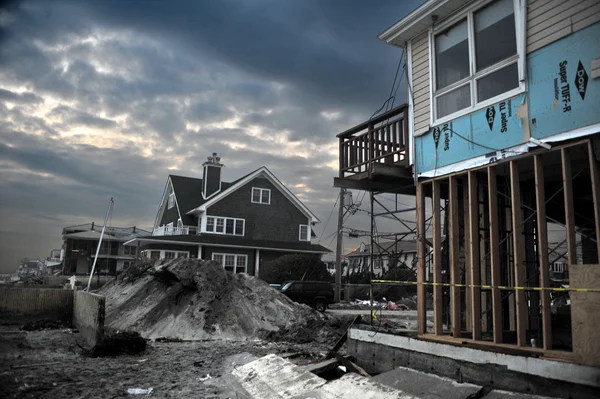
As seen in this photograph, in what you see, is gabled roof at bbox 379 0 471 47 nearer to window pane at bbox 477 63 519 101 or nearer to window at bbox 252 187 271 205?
window pane at bbox 477 63 519 101

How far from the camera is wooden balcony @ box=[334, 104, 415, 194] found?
998 centimetres

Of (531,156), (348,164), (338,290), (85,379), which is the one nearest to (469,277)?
(531,156)

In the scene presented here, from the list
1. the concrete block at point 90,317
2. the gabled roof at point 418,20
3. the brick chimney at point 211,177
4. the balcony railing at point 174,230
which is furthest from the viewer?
the brick chimney at point 211,177

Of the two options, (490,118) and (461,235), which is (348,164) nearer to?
(461,235)

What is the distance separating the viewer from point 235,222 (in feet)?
115

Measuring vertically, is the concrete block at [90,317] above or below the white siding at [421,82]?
below

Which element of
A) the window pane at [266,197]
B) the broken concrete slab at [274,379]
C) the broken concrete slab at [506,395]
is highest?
the window pane at [266,197]

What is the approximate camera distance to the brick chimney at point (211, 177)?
122 ft

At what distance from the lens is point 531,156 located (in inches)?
281

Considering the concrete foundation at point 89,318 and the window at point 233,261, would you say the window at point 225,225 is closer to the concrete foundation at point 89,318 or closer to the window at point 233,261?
the window at point 233,261

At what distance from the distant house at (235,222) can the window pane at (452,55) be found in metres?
24.9

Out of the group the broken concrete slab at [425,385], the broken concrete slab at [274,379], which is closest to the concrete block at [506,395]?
the broken concrete slab at [425,385]

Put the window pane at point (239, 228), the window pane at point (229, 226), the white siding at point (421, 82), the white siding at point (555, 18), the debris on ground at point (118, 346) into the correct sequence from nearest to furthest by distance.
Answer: the white siding at point (555, 18)
the white siding at point (421, 82)
the debris on ground at point (118, 346)
the window pane at point (229, 226)
the window pane at point (239, 228)

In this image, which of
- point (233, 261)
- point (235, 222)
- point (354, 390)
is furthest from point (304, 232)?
point (354, 390)
